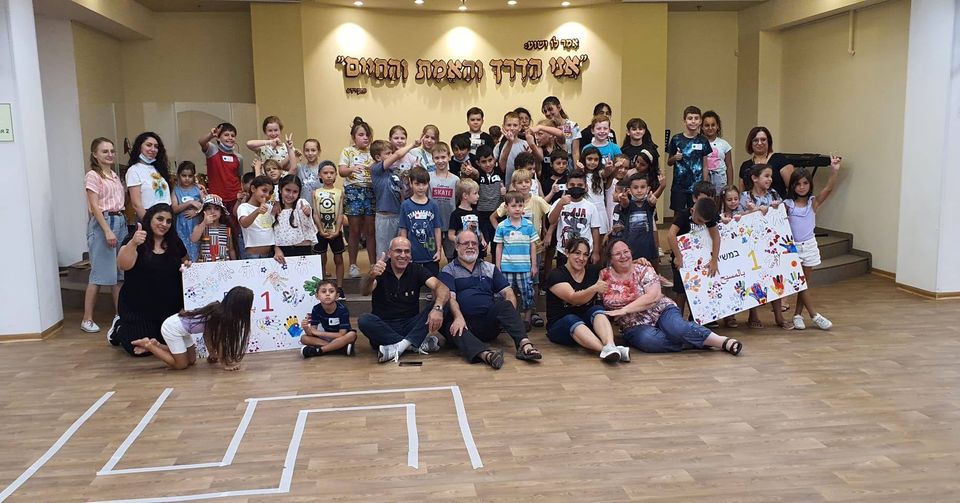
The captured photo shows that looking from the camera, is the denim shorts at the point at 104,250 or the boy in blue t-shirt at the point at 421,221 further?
the denim shorts at the point at 104,250

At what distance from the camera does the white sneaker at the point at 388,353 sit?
613 cm

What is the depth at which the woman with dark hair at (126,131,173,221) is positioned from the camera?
23.1 ft

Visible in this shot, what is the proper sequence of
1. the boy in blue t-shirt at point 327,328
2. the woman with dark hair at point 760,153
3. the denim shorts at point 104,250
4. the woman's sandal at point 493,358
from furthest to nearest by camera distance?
the woman with dark hair at point 760,153
the denim shorts at point 104,250
the boy in blue t-shirt at point 327,328
the woman's sandal at point 493,358

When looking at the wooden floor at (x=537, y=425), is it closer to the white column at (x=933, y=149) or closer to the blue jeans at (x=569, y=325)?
the blue jeans at (x=569, y=325)

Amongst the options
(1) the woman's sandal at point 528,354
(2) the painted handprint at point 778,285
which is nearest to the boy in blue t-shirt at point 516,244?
(1) the woman's sandal at point 528,354

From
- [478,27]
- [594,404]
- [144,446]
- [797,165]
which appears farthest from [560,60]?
[144,446]

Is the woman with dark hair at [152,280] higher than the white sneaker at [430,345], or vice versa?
the woman with dark hair at [152,280]

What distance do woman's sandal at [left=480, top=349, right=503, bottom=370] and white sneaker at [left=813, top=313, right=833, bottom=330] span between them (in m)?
2.91

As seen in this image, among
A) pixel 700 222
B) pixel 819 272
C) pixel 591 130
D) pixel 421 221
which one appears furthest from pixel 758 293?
pixel 421 221

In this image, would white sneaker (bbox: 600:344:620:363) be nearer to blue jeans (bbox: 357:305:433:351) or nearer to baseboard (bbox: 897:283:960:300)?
blue jeans (bbox: 357:305:433:351)

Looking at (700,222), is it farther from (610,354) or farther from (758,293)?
(610,354)

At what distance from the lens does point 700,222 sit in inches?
266

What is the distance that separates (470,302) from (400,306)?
1.84ft

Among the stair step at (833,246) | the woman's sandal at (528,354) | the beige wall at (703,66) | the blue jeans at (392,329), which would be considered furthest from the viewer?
the beige wall at (703,66)
